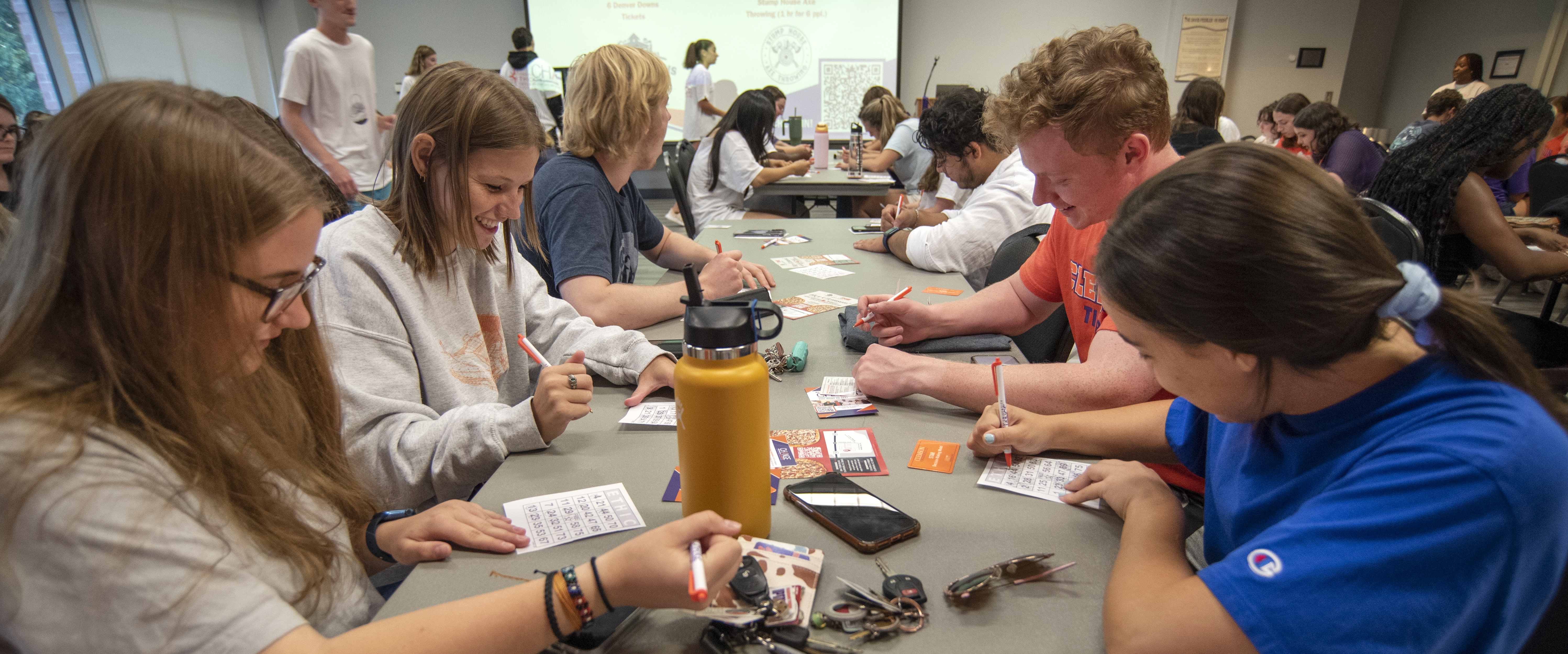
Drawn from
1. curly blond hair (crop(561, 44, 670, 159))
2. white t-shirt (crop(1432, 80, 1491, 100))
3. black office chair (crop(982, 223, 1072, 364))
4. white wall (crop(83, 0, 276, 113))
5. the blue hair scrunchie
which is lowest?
black office chair (crop(982, 223, 1072, 364))

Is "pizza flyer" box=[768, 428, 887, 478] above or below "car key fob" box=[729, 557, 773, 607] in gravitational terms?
below

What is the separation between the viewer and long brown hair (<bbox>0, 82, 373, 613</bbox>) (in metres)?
0.61

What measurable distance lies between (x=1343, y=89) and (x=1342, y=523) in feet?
39.1

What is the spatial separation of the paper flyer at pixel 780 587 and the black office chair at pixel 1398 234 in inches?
49.2

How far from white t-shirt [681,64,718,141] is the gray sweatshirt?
5622 millimetres

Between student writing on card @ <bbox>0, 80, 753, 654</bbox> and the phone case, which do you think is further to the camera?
the phone case

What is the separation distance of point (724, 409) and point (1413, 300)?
654mm

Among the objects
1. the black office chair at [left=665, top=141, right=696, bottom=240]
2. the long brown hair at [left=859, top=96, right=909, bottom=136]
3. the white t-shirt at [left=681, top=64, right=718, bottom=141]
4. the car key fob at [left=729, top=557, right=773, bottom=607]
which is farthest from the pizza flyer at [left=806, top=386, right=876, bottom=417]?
the white t-shirt at [left=681, top=64, right=718, bottom=141]

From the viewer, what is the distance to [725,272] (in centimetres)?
199

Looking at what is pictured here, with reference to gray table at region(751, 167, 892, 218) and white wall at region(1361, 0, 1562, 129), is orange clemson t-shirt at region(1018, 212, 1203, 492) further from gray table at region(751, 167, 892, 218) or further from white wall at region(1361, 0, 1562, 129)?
white wall at region(1361, 0, 1562, 129)

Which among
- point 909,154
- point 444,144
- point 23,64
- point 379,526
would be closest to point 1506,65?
point 909,154

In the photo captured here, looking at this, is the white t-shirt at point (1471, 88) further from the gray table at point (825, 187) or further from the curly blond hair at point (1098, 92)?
the curly blond hair at point (1098, 92)

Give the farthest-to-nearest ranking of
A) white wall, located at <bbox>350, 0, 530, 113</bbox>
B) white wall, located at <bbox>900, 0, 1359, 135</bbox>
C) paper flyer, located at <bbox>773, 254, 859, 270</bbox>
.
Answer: white wall, located at <bbox>900, 0, 1359, 135</bbox> → white wall, located at <bbox>350, 0, 530, 113</bbox> → paper flyer, located at <bbox>773, 254, 859, 270</bbox>

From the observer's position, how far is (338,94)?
3574 mm
